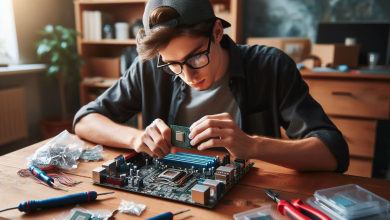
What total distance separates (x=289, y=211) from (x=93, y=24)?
9.53 ft

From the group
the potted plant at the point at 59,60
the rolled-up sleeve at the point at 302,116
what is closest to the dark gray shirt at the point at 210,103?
the rolled-up sleeve at the point at 302,116

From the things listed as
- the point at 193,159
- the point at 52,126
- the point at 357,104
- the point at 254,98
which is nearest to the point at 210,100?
the point at 254,98

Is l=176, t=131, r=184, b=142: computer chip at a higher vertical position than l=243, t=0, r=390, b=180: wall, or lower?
lower

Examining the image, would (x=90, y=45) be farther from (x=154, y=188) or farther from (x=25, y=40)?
(x=154, y=188)

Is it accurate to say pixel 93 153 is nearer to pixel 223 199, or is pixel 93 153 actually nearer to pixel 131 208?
pixel 131 208

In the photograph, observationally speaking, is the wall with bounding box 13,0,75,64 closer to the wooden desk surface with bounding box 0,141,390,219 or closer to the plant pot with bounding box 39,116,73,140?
the plant pot with bounding box 39,116,73,140

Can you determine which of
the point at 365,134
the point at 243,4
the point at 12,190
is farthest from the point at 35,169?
the point at 243,4

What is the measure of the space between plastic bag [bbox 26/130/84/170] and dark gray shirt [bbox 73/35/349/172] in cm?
31

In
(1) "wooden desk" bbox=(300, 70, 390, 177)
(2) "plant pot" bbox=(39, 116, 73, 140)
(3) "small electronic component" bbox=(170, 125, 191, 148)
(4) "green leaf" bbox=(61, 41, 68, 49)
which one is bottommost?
(2) "plant pot" bbox=(39, 116, 73, 140)

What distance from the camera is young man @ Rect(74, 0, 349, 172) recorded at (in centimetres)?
93

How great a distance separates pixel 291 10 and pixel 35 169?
8.32 feet

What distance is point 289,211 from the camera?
67cm

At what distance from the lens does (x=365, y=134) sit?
88.4 inches

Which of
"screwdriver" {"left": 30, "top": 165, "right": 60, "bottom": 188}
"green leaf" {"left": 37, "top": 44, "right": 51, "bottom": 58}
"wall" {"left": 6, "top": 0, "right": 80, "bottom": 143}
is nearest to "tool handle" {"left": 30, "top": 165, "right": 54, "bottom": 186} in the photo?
"screwdriver" {"left": 30, "top": 165, "right": 60, "bottom": 188}
